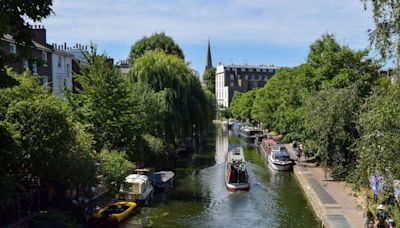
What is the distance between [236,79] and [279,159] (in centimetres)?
10385

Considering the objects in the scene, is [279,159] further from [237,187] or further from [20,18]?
[20,18]

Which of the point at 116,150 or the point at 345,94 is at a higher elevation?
the point at 345,94

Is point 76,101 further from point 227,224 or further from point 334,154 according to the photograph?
point 334,154

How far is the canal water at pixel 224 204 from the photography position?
79.9 feet

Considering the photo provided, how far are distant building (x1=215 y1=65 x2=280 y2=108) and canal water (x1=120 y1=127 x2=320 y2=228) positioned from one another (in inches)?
3999

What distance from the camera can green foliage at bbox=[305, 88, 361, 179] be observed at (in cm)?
3047

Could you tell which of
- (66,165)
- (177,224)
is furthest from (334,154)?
(66,165)

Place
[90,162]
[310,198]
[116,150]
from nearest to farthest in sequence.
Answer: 1. [90,162]
2. [310,198]
3. [116,150]

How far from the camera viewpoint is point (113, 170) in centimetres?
2436

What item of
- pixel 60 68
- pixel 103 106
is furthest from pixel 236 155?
pixel 60 68

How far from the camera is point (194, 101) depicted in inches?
1674

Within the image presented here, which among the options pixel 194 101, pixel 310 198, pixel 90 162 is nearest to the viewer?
pixel 90 162

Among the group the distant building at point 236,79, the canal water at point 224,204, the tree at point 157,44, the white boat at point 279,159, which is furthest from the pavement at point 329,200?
the distant building at point 236,79

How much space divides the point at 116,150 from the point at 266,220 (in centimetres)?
1120
